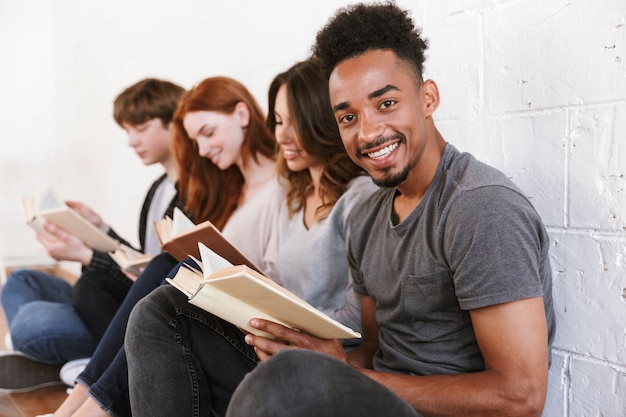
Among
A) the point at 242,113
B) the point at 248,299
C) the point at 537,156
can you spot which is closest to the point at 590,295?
the point at 537,156

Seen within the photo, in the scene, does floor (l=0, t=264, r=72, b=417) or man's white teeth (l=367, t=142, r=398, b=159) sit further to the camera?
floor (l=0, t=264, r=72, b=417)

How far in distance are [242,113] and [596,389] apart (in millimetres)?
1252

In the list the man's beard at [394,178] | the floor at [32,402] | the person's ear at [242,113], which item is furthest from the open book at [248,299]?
the floor at [32,402]

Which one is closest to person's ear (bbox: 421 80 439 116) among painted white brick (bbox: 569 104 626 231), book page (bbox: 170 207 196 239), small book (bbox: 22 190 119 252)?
painted white brick (bbox: 569 104 626 231)

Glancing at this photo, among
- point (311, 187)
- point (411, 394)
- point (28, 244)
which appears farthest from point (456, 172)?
point (28, 244)

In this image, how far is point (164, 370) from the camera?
1.30 meters

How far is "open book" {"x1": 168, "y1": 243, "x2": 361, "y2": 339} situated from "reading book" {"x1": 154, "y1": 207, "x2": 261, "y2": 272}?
157 millimetres

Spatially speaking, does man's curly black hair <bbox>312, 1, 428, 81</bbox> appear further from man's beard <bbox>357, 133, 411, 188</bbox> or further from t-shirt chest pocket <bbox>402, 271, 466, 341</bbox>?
t-shirt chest pocket <bbox>402, 271, 466, 341</bbox>

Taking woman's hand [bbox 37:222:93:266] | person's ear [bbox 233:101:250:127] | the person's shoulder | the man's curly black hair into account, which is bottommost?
woman's hand [bbox 37:222:93:266]

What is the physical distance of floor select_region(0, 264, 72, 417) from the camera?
2.00 metres

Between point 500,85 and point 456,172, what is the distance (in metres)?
0.30

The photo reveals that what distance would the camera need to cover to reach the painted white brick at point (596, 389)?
1.22 meters

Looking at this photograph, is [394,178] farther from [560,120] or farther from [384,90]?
[560,120]

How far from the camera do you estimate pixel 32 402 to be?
2.10 metres
